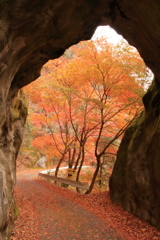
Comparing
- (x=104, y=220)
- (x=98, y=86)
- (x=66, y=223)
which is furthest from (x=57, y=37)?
(x=104, y=220)

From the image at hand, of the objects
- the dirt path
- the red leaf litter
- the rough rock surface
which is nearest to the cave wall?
the rough rock surface

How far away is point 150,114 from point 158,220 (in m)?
4.21

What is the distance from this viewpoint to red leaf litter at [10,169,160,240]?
586 cm

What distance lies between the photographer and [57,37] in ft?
20.6

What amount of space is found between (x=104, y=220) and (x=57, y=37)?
727 centimetres

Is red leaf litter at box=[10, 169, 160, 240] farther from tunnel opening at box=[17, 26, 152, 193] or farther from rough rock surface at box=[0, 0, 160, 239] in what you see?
tunnel opening at box=[17, 26, 152, 193]

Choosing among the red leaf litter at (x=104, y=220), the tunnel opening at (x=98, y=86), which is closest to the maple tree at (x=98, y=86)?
the tunnel opening at (x=98, y=86)

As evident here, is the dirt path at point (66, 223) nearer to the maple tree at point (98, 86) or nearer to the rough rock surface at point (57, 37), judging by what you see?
Result: the rough rock surface at point (57, 37)

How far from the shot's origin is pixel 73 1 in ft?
17.3

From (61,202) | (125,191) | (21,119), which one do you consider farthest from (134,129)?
(21,119)

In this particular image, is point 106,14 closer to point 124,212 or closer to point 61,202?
point 124,212

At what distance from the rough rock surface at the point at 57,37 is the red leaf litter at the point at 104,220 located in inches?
18.0

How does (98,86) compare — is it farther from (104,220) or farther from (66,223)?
(66,223)

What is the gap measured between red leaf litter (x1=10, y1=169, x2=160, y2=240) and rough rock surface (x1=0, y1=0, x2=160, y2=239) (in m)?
0.46
